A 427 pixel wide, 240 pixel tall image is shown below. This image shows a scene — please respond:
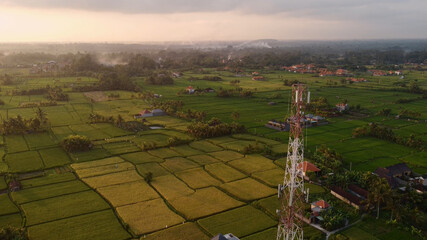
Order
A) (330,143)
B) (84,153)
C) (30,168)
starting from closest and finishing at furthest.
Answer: (30,168) < (84,153) < (330,143)

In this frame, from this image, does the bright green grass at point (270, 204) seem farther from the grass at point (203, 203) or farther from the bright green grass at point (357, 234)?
the bright green grass at point (357, 234)

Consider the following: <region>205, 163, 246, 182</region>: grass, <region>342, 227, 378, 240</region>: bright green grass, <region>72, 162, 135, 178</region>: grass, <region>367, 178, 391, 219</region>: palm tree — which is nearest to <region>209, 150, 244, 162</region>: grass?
→ <region>205, 163, 246, 182</region>: grass

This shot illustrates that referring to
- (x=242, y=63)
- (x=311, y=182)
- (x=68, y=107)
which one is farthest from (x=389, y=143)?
(x=242, y=63)

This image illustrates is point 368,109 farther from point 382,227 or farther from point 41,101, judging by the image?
point 41,101

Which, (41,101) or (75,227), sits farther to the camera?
(41,101)

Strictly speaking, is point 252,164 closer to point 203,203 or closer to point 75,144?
point 203,203

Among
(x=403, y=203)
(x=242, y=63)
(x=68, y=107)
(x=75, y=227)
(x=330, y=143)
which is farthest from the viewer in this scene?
(x=242, y=63)
